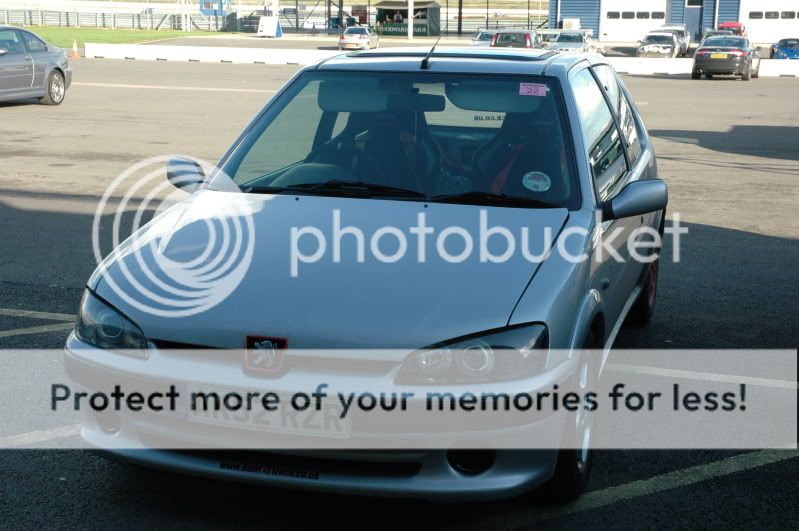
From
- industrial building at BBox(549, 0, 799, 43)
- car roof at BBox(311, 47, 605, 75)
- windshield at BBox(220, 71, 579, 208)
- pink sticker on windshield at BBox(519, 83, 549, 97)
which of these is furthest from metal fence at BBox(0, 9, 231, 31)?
pink sticker on windshield at BBox(519, 83, 549, 97)

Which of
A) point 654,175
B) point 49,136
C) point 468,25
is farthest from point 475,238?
point 468,25

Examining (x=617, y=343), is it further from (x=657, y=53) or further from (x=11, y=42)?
(x=657, y=53)

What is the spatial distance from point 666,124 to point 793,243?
441 inches

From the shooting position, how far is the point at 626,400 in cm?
540

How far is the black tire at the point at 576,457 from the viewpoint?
155 inches

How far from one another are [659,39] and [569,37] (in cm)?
697

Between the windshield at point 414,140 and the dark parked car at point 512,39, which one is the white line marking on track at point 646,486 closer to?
the windshield at point 414,140

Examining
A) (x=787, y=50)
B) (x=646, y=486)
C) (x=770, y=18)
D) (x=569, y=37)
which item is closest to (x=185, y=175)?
(x=646, y=486)

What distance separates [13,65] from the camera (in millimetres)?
19906

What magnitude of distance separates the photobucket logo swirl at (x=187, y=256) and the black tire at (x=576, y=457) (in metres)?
1.32

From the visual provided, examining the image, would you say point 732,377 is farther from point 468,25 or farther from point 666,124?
point 468,25

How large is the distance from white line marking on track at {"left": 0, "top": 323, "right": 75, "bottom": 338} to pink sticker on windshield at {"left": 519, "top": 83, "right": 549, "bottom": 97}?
10.1 feet

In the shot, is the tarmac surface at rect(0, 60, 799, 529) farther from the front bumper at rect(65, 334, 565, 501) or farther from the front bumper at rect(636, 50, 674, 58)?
the front bumper at rect(636, 50, 674, 58)

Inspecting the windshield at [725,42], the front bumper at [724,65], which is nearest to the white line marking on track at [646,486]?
the front bumper at [724,65]
